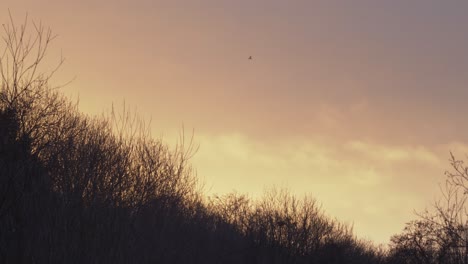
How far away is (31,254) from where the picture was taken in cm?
1719

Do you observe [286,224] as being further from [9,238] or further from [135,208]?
[9,238]

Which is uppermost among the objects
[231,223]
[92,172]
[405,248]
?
[231,223]

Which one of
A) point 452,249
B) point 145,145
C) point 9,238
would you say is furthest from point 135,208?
point 452,249

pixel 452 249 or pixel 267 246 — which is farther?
pixel 267 246

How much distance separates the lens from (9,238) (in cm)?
1767

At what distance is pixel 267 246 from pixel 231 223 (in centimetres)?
1104

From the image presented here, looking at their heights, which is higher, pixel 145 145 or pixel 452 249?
Result: pixel 145 145


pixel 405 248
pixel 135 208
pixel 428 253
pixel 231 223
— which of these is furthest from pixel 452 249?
pixel 231 223

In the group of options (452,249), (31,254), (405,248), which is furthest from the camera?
(405,248)

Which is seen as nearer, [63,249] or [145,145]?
[63,249]

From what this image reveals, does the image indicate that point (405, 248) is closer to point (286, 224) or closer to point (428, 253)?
point (428, 253)

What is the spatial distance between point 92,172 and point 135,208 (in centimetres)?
507

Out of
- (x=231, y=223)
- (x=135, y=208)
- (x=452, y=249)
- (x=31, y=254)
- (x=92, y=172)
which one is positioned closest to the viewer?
(x=31, y=254)

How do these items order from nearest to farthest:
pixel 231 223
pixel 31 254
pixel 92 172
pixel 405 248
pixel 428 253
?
Answer: 1. pixel 31 254
2. pixel 92 172
3. pixel 428 253
4. pixel 405 248
5. pixel 231 223
